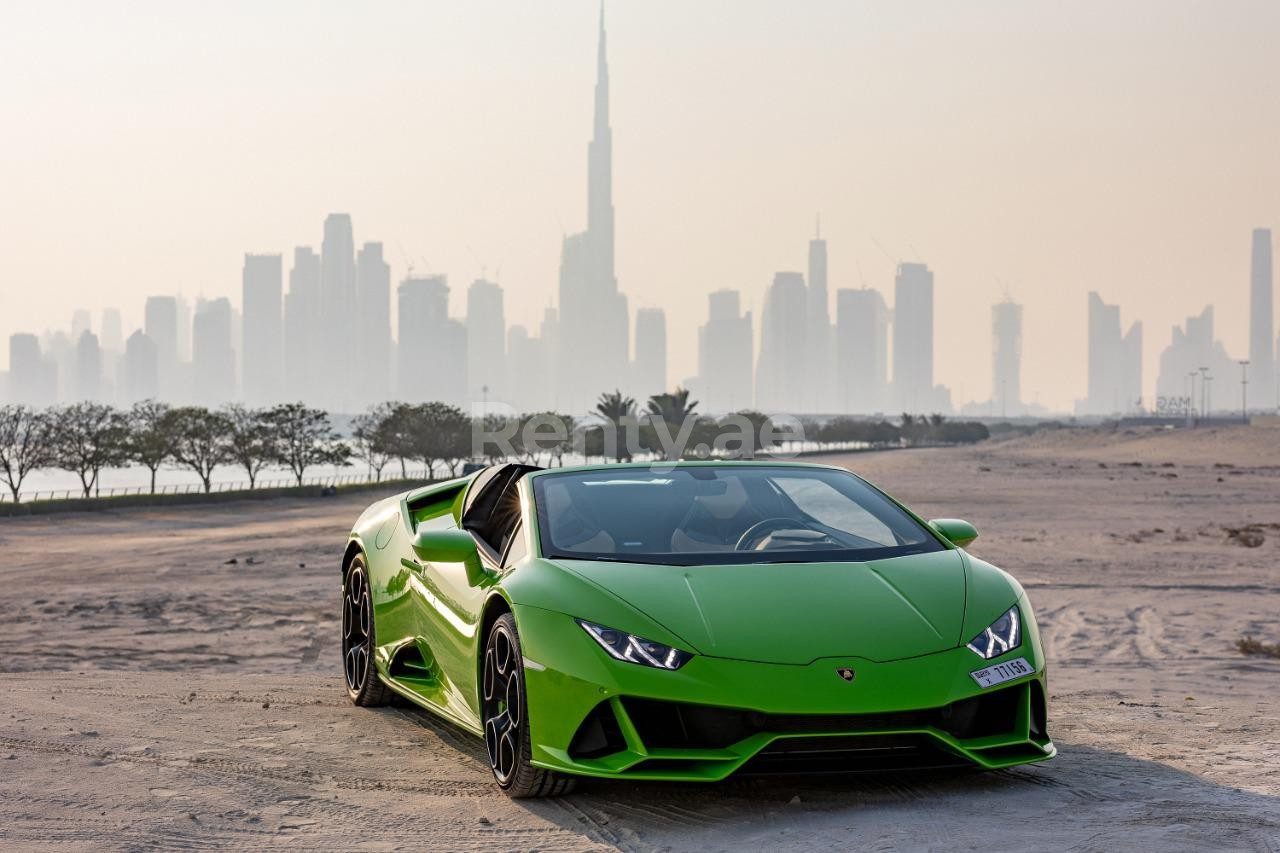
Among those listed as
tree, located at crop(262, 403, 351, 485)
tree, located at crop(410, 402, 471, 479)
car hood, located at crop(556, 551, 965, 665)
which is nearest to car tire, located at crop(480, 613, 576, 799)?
car hood, located at crop(556, 551, 965, 665)

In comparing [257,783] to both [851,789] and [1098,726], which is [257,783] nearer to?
[851,789]

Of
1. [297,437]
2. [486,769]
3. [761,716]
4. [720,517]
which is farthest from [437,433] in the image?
[761,716]

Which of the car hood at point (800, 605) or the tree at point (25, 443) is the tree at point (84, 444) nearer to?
the tree at point (25, 443)

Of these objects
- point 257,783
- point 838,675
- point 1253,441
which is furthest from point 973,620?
point 1253,441

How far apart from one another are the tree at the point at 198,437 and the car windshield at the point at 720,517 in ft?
301

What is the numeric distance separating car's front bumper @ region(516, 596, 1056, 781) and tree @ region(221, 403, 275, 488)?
94.7m

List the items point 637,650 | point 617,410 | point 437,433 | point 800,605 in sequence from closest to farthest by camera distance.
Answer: point 637,650, point 800,605, point 617,410, point 437,433

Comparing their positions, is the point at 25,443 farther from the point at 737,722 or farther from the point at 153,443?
the point at 737,722

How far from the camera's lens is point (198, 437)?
315 feet

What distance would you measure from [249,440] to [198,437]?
16.7ft

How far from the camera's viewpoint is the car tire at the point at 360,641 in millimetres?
7914

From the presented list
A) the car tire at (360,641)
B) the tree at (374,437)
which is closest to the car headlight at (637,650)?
the car tire at (360,641)

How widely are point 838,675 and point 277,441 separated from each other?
A: 10243cm

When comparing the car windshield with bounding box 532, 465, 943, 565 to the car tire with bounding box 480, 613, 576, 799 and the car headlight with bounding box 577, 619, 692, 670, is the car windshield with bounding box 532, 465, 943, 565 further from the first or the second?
the car headlight with bounding box 577, 619, 692, 670
